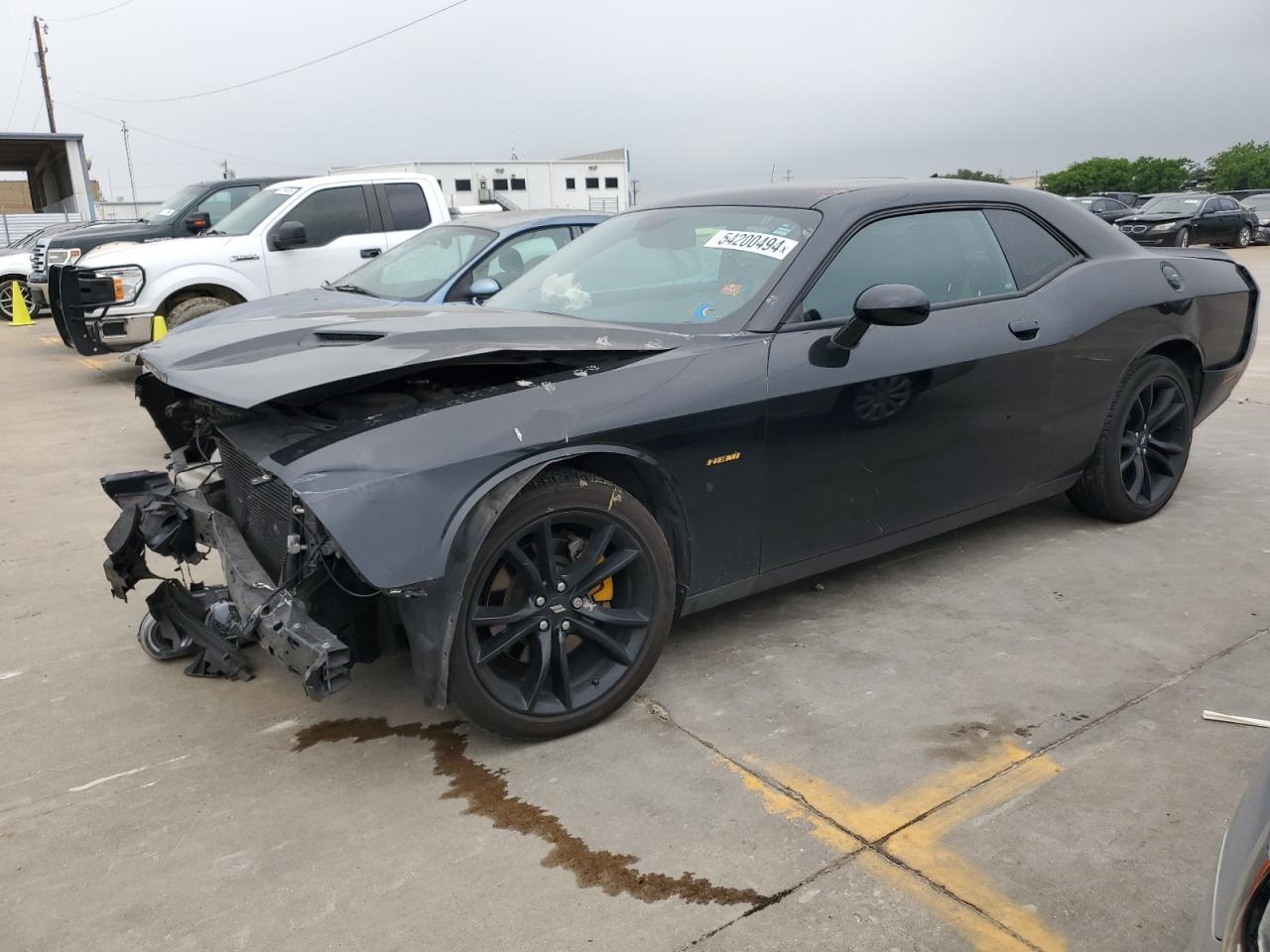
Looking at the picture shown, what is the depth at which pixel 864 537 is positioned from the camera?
142 inches

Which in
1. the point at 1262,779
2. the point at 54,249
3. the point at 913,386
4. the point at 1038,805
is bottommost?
the point at 1038,805

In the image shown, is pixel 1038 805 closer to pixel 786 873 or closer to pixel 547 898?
pixel 786 873

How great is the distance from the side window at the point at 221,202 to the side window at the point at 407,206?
9.28 ft

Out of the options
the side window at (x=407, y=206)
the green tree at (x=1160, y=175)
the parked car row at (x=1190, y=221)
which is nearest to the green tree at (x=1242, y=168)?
the green tree at (x=1160, y=175)

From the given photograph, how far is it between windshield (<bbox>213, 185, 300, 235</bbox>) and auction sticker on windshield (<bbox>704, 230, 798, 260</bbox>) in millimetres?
7007

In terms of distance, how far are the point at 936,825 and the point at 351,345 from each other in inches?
83.6

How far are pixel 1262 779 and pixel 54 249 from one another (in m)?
14.8

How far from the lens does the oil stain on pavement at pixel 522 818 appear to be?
229 cm

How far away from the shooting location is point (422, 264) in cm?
703

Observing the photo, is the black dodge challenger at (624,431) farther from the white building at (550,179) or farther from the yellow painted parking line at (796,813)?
the white building at (550,179)

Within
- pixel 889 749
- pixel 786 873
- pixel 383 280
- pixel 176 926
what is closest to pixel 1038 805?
pixel 889 749

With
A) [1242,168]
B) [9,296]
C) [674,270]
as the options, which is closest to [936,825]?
[674,270]

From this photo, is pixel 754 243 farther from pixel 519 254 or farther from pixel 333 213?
pixel 333 213

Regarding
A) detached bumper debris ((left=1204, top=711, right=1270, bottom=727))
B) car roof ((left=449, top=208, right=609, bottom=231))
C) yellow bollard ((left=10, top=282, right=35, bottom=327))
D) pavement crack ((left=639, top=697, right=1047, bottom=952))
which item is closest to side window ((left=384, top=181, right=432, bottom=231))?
car roof ((left=449, top=208, right=609, bottom=231))
